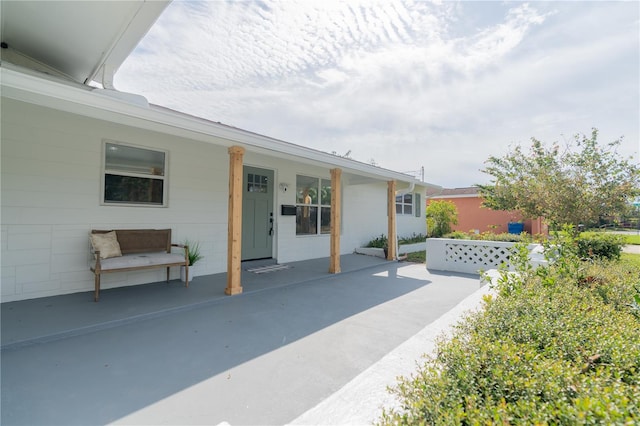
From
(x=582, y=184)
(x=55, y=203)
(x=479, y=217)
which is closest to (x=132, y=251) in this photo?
(x=55, y=203)

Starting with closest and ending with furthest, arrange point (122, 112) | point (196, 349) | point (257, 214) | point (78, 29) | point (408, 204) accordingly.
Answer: point (196, 349)
point (122, 112)
point (78, 29)
point (257, 214)
point (408, 204)

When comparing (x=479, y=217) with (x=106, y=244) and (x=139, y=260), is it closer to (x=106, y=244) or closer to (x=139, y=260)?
(x=139, y=260)

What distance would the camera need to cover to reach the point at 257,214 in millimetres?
7086

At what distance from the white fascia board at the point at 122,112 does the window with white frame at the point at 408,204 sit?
292 inches

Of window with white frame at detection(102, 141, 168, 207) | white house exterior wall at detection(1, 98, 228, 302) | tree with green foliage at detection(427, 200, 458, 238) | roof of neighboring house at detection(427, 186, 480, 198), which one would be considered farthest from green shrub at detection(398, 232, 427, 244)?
white house exterior wall at detection(1, 98, 228, 302)

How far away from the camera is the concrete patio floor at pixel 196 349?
2043mm

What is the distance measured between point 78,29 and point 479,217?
19.0 m

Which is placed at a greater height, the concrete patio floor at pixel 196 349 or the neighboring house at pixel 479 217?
the neighboring house at pixel 479 217

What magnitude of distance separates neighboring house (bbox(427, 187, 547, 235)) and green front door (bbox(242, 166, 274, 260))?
37.1ft

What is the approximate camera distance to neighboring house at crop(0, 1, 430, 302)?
138 inches

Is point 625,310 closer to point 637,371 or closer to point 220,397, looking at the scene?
point 637,371

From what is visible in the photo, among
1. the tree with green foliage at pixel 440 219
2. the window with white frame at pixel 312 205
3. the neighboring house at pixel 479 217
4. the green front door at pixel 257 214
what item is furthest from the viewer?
the neighboring house at pixel 479 217

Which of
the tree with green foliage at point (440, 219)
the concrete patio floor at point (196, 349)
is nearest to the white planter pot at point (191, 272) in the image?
the concrete patio floor at point (196, 349)

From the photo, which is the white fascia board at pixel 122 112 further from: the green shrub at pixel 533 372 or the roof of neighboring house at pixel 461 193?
the roof of neighboring house at pixel 461 193
